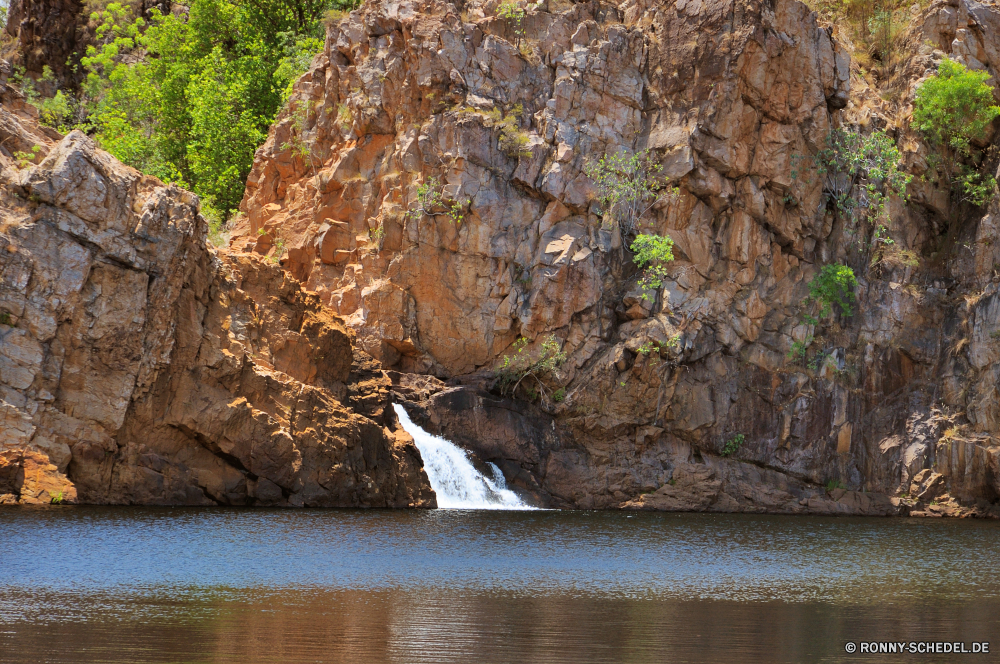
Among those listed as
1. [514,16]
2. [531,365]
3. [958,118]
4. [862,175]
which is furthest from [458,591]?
[958,118]

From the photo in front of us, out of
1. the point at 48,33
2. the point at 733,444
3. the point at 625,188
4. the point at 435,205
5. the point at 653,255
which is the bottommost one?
the point at 733,444

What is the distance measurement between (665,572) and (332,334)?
18034 millimetres

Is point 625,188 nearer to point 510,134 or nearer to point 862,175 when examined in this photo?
point 510,134

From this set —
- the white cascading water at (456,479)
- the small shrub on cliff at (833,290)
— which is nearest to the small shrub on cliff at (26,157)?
the white cascading water at (456,479)

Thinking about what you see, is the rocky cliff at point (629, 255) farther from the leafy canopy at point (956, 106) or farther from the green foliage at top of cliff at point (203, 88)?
the green foliage at top of cliff at point (203, 88)

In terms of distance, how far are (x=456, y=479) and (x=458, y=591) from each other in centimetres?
1836

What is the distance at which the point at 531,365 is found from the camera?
122 feet

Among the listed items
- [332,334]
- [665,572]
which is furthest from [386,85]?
[665,572]

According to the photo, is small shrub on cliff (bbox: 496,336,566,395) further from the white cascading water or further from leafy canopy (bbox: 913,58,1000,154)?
leafy canopy (bbox: 913,58,1000,154)

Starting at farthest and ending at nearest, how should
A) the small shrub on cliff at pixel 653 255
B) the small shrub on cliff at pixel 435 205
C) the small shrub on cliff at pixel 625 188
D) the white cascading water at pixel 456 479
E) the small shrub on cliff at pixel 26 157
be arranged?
the small shrub on cliff at pixel 625 188 < the small shrub on cliff at pixel 435 205 < the small shrub on cliff at pixel 653 255 < the white cascading water at pixel 456 479 < the small shrub on cliff at pixel 26 157

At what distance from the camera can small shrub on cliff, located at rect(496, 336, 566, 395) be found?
37109 millimetres

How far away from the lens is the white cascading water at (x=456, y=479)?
3338cm

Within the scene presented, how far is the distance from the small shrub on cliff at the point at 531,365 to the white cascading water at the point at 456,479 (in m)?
3.90

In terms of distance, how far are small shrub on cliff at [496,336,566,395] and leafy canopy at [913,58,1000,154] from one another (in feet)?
61.5
